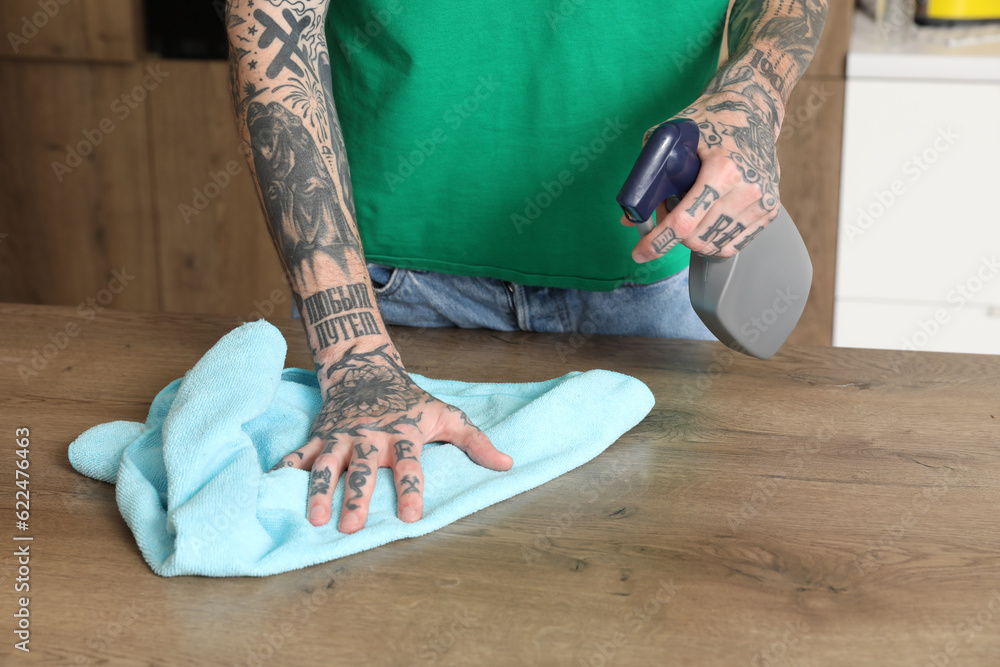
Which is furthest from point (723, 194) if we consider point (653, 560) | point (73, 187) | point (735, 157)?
point (73, 187)

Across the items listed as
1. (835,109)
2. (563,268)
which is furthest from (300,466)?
(835,109)

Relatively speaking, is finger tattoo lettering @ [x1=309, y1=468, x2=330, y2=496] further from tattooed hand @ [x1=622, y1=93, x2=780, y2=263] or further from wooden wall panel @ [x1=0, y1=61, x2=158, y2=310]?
wooden wall panel @ [x1=0, y1=61, x2=158, y2=310]

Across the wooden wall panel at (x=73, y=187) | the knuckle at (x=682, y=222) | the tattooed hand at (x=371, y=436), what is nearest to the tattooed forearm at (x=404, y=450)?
the tattooed hand at (x=371, y=436)

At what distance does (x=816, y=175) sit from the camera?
1760 mm

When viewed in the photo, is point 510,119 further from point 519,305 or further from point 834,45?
point 834,45

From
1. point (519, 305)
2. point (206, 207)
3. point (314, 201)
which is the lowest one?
point (206, 207)

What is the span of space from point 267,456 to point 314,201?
270mm

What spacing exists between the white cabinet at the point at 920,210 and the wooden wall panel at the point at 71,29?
1.47 m

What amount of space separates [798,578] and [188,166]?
5.80 feet

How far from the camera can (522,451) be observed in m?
0.66

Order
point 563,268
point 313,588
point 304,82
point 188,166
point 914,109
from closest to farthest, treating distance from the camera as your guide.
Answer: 1. point 313,588
2. point 304,82
3. point 563,268
4. point 914,109
5. point 188,166

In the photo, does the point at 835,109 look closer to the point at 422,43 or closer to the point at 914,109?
the point at 914,109

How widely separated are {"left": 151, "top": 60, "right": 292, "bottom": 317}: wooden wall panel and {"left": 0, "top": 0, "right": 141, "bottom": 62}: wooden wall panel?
114 millimetres

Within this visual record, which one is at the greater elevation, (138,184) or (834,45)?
(834,45)
